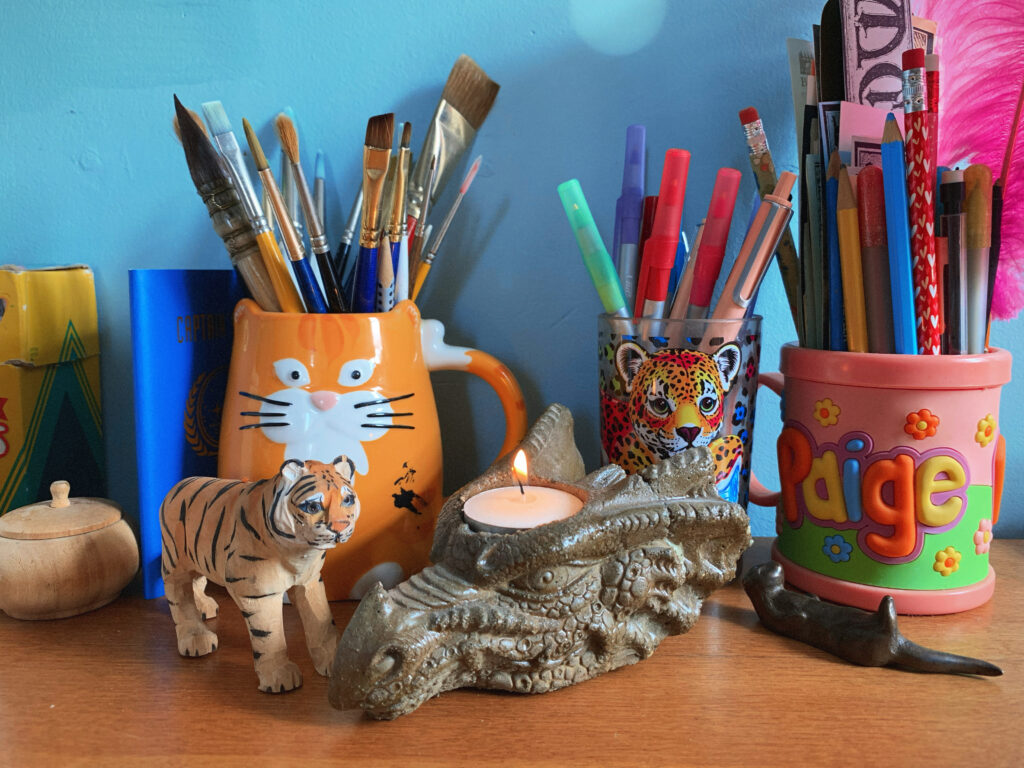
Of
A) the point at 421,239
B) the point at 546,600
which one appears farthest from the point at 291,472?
the point at 421,239

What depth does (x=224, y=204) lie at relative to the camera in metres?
0.48

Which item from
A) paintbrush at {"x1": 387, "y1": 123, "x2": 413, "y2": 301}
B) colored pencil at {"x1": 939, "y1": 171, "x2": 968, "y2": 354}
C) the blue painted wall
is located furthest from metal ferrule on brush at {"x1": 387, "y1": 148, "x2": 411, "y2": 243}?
colored pencil at {"x1": 939, "y1": 171, "x2": 968, "y2": 354}

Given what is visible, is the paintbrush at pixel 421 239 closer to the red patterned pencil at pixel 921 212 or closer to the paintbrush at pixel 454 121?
the paintbrush at pixel 454 121

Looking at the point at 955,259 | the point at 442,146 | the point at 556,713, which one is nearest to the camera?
the point at 556,713

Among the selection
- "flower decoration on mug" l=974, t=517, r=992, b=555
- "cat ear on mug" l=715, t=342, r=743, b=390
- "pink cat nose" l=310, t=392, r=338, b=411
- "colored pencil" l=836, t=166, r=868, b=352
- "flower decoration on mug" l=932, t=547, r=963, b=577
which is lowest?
"flower decoration on mug" l=932, t=547, r=963, b=577

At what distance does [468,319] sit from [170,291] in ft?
0.71

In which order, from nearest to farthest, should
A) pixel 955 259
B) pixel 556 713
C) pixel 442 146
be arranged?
pixel 556 713 → pixel 955 259 → pixel 442 146

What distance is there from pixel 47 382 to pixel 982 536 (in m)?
0.63

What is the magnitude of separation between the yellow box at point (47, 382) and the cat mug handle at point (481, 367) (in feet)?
0.87

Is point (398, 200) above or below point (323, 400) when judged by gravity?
above

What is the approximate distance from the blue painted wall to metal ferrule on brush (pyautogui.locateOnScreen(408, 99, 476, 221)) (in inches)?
1.0

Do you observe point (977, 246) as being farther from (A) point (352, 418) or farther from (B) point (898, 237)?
(A) point (352, 418)

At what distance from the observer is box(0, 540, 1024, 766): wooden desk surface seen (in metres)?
0.34

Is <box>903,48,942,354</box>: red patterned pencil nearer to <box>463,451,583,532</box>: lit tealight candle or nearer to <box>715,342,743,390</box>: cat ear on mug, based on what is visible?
<box>715,342,743,390</box>: cat ear on mug
